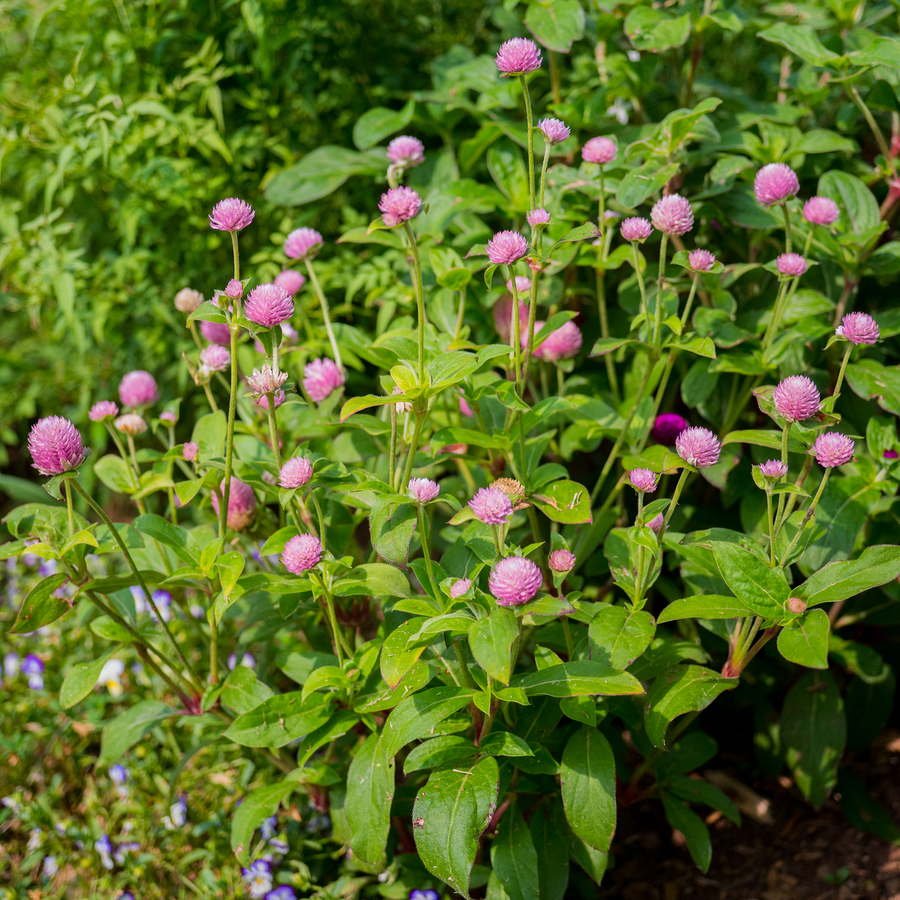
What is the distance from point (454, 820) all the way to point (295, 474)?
56 centimetres

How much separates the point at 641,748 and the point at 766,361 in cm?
81

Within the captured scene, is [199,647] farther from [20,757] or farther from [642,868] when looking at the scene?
[642,868]

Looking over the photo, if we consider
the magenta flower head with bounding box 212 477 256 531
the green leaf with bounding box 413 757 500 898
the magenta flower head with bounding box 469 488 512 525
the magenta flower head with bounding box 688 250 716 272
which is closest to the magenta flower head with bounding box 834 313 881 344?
the magenta flower head with bounding box 688 250 716 272

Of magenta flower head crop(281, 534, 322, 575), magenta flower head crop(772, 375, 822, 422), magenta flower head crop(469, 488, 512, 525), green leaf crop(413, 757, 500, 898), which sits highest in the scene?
magenta flower head crop(772, 375, 822, 422)

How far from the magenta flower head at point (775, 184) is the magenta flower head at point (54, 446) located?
125 centimetres

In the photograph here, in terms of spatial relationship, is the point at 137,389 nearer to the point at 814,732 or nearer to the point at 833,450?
the point at 833,450

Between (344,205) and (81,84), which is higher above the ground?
(81,84)

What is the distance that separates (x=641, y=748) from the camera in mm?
1594

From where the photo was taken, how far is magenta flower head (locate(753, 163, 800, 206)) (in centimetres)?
147

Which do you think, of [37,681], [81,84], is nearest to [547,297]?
[81,84]

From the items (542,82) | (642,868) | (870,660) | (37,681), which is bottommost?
(642,868)

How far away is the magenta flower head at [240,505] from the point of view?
61.9 inches

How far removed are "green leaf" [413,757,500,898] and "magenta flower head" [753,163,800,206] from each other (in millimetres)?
1115

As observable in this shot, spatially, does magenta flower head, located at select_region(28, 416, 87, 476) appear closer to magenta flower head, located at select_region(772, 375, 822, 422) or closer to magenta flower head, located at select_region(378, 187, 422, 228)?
magenta flower head, located at select_region(378, 187, 422, 228)
